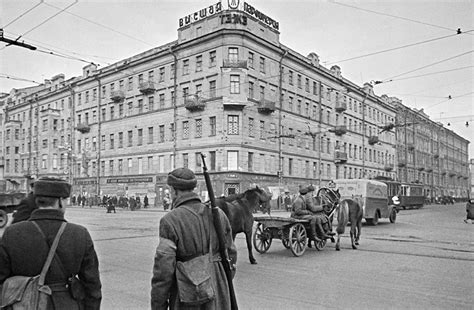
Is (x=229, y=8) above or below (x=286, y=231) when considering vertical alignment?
above

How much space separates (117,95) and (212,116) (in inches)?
577

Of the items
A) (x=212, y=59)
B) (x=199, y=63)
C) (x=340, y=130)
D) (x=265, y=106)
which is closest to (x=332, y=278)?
(x=265, y=106)

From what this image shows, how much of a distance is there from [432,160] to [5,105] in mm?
84491

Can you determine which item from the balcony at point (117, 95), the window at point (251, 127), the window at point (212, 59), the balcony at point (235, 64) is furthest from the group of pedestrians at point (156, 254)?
the balcony at point (117, 95)

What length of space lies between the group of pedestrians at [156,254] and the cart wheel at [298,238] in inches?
295

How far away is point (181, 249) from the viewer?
3.37 m

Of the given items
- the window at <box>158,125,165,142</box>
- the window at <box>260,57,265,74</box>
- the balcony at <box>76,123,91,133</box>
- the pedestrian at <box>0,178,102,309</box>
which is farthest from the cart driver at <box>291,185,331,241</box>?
the balcony at <box>76,123,91,133</box>

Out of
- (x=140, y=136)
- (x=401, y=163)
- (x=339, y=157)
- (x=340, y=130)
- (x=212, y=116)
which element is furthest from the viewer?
(x=401, y=163)

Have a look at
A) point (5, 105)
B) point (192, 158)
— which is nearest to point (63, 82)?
point (5, 105)

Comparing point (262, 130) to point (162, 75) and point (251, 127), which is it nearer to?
point (251, 127)

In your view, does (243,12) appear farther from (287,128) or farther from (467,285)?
(467,285)

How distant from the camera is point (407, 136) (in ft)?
261

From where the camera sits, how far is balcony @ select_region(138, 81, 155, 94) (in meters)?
45.7

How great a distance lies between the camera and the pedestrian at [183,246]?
3.28 metres
